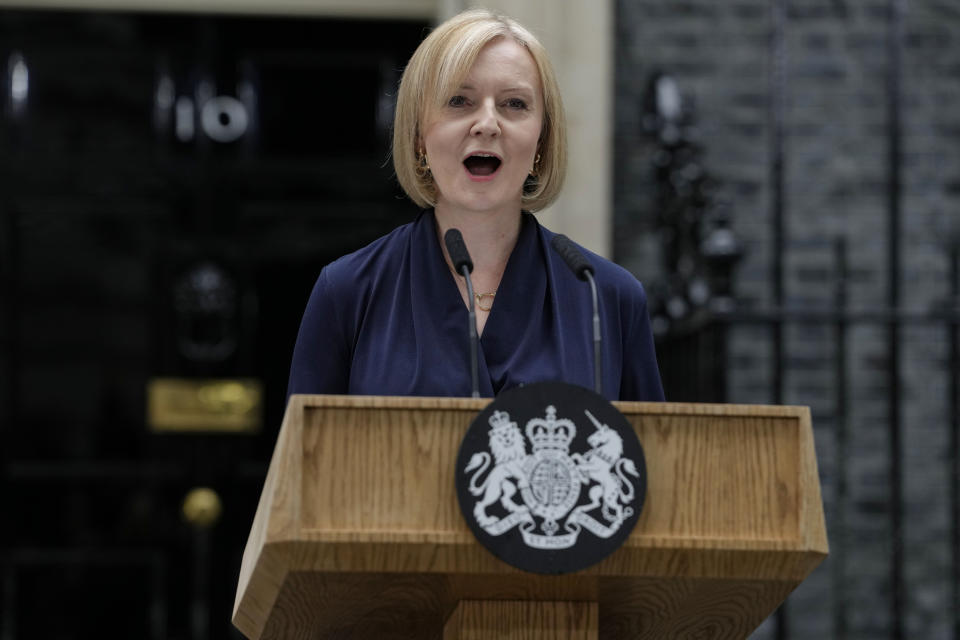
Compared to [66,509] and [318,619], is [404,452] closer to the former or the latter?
[318,619]

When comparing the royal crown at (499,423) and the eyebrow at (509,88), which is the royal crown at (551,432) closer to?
the royal crown at (499,423)

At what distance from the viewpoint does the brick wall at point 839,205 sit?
5.39 metres

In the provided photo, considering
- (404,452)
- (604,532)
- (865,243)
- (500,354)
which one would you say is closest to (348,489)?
(404,452)

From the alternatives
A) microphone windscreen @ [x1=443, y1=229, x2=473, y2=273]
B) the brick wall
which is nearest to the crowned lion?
microphone windscreen @ [x1=443, y1=229, x2=473, y2=273]

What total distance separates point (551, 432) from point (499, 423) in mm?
58

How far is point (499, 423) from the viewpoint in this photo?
1578 millimetres

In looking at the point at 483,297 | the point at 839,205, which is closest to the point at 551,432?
the point at 483,297

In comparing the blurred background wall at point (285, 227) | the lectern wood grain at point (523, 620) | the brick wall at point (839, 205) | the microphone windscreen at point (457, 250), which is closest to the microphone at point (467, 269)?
the microphone windscreen at point (457, 250)

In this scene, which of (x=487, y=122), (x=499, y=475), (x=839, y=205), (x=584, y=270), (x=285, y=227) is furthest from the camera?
(x=285, y=227)

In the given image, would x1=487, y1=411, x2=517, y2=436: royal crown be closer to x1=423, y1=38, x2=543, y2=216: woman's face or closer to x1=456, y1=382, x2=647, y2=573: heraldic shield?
x1=456, y1=382, x2=647, y2=573: heraldic shield

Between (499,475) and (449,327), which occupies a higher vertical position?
(449,327)

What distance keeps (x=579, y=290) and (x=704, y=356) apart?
7.71ft

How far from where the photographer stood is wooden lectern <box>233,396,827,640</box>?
61.9 inches

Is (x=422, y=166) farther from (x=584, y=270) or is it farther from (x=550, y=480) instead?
(x=550, y=480)
